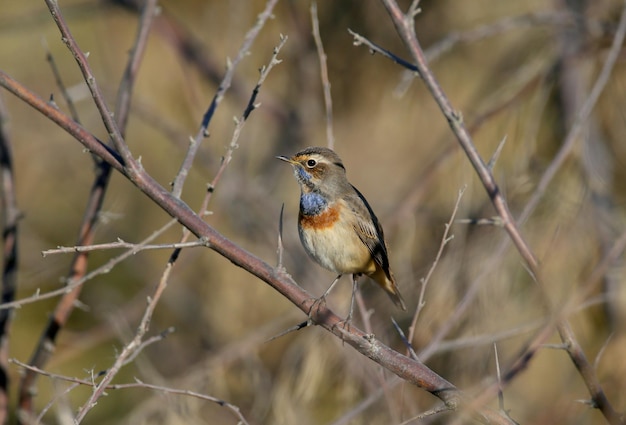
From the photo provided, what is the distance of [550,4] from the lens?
18.1 ft

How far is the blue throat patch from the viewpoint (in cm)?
371

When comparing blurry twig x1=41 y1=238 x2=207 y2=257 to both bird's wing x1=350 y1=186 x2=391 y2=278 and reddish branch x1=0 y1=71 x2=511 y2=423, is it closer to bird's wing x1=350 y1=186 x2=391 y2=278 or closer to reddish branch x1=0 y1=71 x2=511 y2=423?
reddish branch x1=0 y1=71 x2=511 y2=423

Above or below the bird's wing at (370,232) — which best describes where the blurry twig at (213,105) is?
above

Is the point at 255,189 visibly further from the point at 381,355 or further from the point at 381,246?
the point at 381,355

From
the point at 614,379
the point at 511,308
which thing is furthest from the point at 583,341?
the point at 614,379

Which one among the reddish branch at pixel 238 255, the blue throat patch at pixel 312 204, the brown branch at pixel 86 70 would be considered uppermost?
the brown branch at pixel 86 70

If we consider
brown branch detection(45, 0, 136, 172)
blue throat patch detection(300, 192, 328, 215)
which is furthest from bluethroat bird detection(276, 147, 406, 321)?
brown branch detection(45, 0, 136, 172)

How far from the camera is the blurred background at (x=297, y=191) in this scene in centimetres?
450

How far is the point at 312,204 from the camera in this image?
3744 mm

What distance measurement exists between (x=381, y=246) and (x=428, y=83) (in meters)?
1.09

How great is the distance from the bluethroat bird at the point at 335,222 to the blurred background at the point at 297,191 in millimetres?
536

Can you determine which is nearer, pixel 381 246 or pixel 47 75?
pixel 381 246

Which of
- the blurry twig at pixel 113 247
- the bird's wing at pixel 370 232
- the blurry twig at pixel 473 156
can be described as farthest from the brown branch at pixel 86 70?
the bird's wing at pixel 370 232

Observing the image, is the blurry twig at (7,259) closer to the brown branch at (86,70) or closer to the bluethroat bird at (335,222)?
the bluethroat bird at (335,222)
